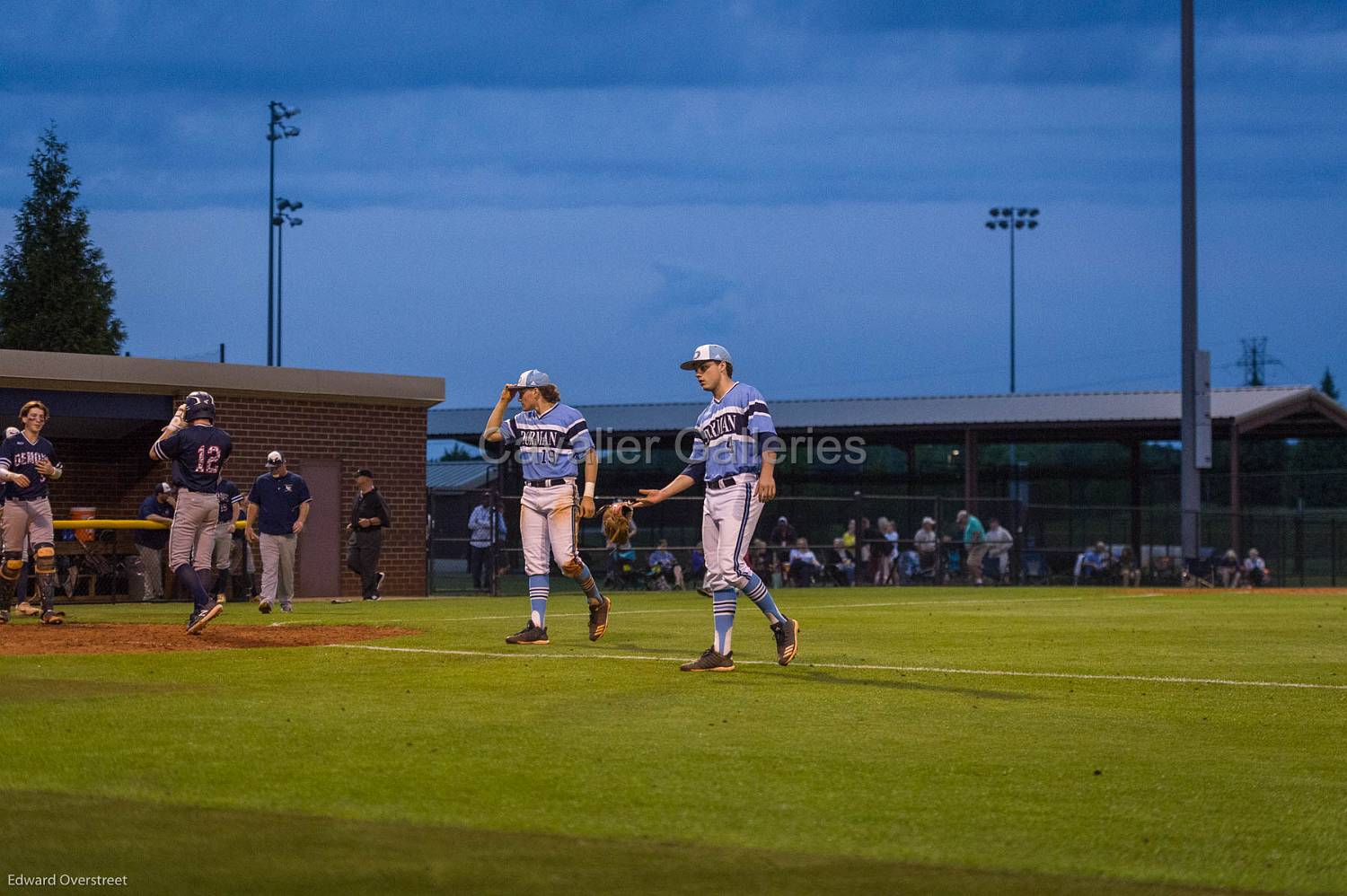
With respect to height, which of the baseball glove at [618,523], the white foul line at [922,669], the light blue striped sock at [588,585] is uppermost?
Answer: the baseball glove at [618,523]

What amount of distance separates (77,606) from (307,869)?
61.1 ft

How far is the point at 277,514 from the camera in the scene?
1970cm

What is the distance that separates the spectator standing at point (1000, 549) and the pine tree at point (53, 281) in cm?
2272

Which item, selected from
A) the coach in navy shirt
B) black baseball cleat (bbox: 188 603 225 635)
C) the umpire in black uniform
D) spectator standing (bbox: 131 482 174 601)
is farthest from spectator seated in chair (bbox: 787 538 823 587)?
black baseball cleat (bbox: 188 603 225 635)

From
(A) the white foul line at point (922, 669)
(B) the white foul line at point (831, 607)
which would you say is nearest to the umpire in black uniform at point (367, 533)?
(B) the white foul line at point (831, 607)

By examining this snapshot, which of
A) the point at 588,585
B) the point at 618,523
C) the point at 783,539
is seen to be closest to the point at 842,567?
the point at 783,539

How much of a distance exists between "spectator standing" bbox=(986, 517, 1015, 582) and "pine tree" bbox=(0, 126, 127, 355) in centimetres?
2272

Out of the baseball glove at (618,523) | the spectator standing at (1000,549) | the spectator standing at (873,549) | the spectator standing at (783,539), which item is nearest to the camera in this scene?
the baseball glove at (618,523)

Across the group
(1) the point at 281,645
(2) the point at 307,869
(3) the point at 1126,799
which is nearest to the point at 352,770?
(2) the point at 307,869

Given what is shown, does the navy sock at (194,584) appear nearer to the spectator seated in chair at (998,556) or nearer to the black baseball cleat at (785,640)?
the black baseball cleat at (785,640)

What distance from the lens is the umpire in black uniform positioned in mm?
23781

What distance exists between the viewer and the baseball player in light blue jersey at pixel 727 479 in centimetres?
1080

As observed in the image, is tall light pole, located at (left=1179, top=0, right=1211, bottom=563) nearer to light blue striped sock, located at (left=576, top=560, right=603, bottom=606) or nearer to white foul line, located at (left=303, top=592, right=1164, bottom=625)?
white foul line, located at (left=303, top=592, right=1164, bottom=625)

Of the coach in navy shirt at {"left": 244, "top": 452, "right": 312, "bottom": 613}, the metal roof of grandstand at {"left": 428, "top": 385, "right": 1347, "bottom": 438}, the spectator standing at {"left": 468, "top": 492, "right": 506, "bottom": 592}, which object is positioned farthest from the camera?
the metal roof of grandstand at {"left": 428, "top": 385, "right": 1347, "bottom": 438}
